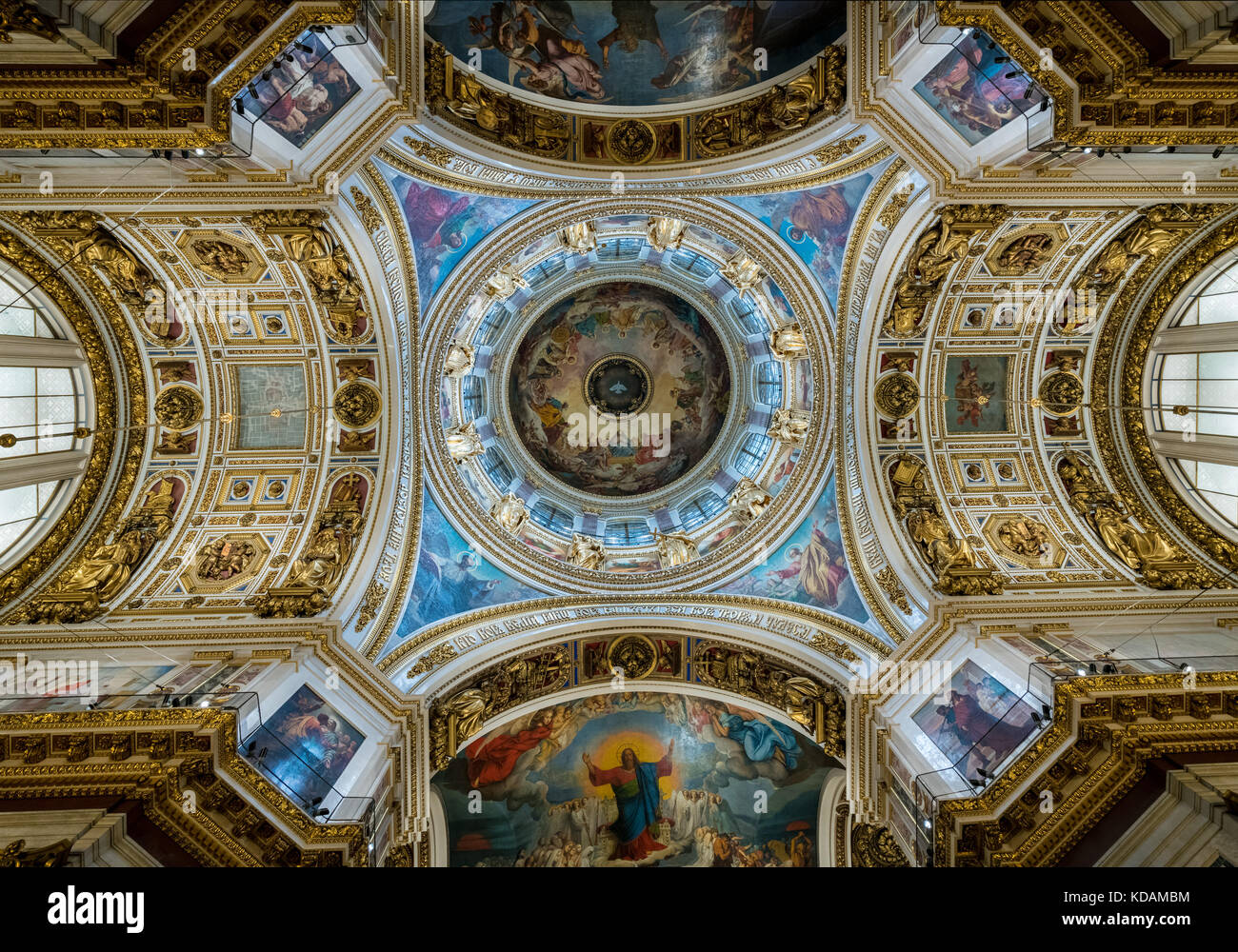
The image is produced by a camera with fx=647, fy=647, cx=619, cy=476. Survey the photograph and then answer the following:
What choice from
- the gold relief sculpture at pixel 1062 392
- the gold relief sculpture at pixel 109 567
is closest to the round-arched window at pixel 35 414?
the gold relief sculpture at pixel 109 567

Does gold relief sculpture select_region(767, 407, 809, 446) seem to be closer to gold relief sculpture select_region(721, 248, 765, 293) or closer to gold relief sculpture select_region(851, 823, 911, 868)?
gold relief sculpture select_region(721, 248, 765, 293)

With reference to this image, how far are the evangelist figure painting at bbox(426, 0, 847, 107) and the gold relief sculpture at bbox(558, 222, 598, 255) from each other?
295cm

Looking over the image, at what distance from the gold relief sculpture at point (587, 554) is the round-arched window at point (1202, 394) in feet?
44.1

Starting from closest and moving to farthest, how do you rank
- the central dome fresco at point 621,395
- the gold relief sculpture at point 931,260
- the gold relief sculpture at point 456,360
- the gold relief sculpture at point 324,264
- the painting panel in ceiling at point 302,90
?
1. the painting panel in ceiling at point 302,90
2. the gold relief sculpture at point 324,264
3. the gold relief sculpture at point 931,260
4. the gold relief sculpture at point 456,360
5. the central dome fresco at point 621,395

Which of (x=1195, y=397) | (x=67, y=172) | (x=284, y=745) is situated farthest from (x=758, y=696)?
(x=67, y=172)

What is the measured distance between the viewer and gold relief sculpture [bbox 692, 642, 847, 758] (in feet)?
48.2

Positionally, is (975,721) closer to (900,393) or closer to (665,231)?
(900,393)

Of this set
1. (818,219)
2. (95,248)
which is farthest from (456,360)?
(818,219)

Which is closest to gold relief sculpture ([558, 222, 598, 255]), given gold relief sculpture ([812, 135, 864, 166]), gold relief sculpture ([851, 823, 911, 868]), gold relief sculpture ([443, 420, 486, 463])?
gold relief sculpture ([443, 420, 486, 463])

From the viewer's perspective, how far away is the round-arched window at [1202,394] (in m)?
13.8

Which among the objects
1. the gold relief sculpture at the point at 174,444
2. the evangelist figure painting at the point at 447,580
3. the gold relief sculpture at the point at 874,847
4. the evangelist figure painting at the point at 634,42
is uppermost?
the evangelist figure painting at the point at 634,42

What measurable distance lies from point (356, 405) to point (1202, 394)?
19.1 meters

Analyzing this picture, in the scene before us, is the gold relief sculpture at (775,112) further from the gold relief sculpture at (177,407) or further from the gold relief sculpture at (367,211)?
the gold relief sculpture at (177,407)
